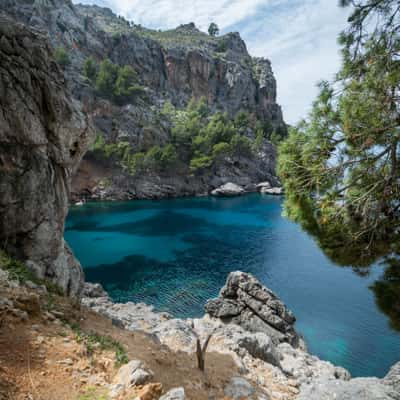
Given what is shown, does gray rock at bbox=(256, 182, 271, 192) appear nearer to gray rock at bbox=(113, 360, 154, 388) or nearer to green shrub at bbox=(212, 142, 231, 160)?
green shrub at bbox=(212, 142, 231, 160)

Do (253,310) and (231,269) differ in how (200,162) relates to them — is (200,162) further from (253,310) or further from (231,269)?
(253,310)

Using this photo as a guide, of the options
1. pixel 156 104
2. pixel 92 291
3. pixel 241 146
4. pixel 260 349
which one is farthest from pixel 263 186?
pixel 260 349

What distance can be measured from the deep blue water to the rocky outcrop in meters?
1.33

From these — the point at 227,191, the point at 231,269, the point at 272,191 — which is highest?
the point at 272,191

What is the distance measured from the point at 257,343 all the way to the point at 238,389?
12.1ft

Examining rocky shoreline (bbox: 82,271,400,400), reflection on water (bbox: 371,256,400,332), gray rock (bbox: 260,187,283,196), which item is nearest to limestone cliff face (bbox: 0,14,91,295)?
rocky shoreline (bbox: 82,271,400,400)

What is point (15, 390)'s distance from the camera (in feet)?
9.12

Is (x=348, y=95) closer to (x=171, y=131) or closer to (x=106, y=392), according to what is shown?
(x=106, y=392)

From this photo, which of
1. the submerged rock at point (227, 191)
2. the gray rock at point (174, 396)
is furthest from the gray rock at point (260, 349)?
the submerged rock at point (227, 191)

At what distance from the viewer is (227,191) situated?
5150 centimetres

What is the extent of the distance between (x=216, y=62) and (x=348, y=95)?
77.8 metres

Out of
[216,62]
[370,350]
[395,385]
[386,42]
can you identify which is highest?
[216,62]

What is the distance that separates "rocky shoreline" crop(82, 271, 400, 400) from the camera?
16.8ft

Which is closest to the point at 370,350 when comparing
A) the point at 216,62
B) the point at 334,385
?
the point at 334,385
